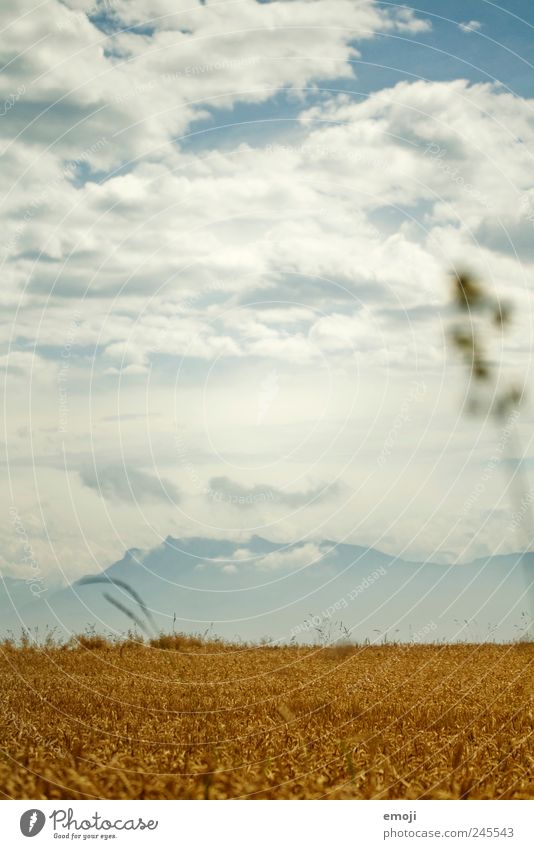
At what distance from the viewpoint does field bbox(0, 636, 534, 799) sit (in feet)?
24.4

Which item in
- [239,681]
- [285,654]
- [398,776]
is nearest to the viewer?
[398,776]

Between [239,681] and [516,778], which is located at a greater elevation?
[239,681]

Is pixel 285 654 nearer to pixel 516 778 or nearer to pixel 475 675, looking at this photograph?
pixel 475 675

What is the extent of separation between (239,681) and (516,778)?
20.9 ft

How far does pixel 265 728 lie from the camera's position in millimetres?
9500

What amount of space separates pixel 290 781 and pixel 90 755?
1885 mm

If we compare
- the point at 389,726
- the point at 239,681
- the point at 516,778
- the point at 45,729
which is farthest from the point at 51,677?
the point at 516,778

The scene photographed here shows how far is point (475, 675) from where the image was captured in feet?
48.6

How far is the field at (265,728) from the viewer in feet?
24.4
